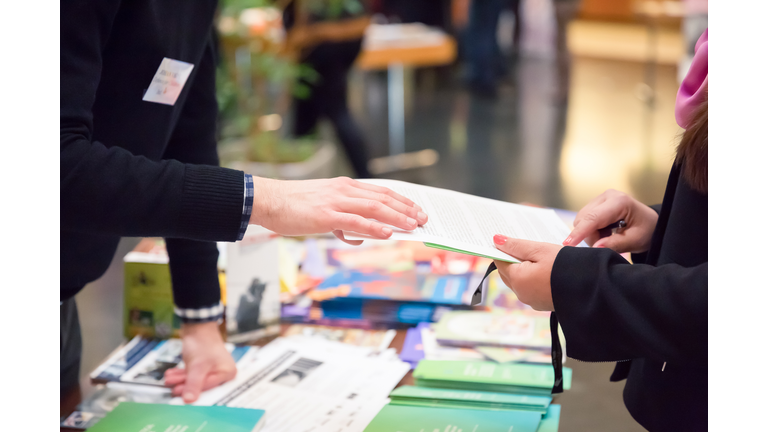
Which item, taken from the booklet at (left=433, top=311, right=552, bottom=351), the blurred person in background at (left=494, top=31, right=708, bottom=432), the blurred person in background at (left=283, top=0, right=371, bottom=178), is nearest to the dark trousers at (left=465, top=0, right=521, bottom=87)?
the blurred person in background at (left=283, top=0, right=371, bottom=178)

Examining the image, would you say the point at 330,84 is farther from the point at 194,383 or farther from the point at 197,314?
the point at 194,383

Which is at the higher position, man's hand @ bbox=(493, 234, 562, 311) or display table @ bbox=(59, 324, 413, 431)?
man's hand @ bbox=(493, 234, 562, 311)

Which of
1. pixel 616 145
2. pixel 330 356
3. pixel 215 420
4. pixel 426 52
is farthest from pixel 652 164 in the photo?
pixel 215 420

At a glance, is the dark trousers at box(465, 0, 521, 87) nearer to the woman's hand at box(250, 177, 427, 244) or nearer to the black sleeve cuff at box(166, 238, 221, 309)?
the black sleeve cuff at box(166, 238, 221, 309)

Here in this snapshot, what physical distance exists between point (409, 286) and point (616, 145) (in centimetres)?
419

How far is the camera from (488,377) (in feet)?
3.66

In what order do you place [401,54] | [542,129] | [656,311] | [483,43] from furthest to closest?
[483,43] → [542,129] → [401,54] → [656,311]

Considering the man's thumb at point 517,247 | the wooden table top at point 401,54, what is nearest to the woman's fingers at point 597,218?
the man's thumb at point 517,247

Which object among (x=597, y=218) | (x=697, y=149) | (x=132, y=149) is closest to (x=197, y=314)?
(x=132, y=149)

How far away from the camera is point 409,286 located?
1.46m

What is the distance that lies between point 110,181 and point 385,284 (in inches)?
28.3

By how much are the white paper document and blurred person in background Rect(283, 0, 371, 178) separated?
2683 millimetres

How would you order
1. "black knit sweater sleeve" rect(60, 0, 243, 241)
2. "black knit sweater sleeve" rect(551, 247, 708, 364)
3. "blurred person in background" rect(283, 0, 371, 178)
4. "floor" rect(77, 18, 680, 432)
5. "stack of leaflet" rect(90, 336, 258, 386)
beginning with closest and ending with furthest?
"black knit sweater sleeve" rect(551, 247, 708, 364)
"black knit sweater sleeve" rect(60, 0, 243, 241)
"stack of leaflet" rect(90, 336, 258, 386)
"blurred person in background" rect(283, 0, 371, 178)
"floor" rect(77, 18, 680, 432)

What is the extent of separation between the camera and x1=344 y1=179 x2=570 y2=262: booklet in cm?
89
